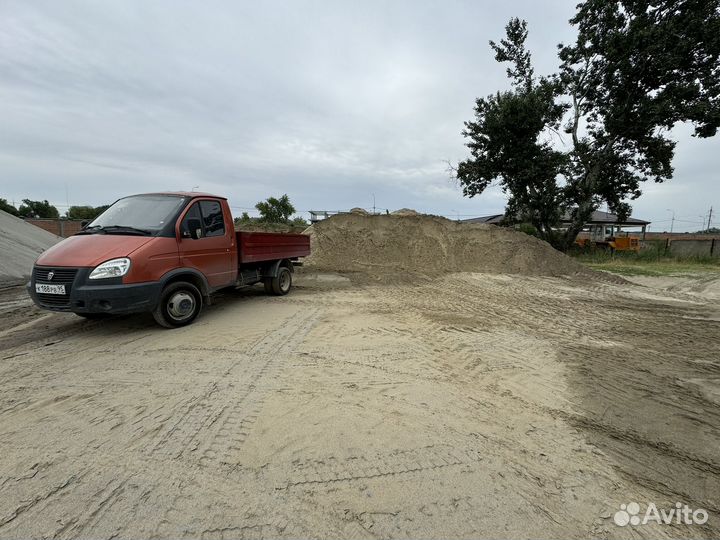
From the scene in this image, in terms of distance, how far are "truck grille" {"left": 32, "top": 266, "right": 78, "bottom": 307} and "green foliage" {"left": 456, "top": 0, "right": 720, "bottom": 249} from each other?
20482mm

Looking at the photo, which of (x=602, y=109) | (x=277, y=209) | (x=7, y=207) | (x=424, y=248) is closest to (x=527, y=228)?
(x=602, y=109)

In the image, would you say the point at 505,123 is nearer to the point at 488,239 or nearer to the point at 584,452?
the point at 488,239

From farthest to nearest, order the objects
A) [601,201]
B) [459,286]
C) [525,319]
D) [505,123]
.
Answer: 1. [601,201]
2. [505,123]
3. [459,286]
4. [525,319]

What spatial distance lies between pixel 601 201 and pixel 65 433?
2556 centimetres

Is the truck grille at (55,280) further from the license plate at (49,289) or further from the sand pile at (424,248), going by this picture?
the sand pile at (424,248)

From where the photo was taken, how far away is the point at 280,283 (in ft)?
26.3

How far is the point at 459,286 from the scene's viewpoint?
34.4ft

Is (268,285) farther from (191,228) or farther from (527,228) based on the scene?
(527,228)

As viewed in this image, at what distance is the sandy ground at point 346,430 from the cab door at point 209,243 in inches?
42.9

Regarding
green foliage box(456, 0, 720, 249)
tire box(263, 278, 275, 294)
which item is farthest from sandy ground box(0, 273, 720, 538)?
green foliage box(456, 0, 720, 249)

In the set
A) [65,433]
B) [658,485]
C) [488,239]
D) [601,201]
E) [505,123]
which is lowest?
[658,485]

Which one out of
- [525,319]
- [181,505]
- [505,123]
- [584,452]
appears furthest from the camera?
[505,123]

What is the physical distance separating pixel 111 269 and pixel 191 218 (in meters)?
1.40

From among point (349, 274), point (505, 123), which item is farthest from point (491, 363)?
point (505, 123)
